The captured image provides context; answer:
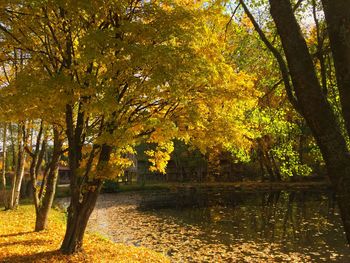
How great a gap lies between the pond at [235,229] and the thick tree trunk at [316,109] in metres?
11.6

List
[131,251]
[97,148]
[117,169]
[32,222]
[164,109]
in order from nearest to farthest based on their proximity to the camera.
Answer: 1. [117,169]
2. [97,148]
3. [164,109]
4. [131,251]
5. [32,222]

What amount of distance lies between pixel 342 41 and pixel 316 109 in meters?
0.69

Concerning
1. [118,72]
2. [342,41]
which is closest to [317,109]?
[342,41]

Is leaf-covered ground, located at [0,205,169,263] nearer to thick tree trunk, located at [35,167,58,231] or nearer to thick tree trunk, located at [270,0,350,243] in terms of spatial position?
thick tree trunk, located at [35,167,58,231]

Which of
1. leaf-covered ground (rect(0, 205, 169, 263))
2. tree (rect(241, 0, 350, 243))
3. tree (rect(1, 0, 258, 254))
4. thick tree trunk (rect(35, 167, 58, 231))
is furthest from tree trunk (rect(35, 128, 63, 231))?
tree (rect(241, 0, 350, 243))

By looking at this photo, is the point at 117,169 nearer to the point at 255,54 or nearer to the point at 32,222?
the point at 255,54

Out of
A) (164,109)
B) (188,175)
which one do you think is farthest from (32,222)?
(188,175)

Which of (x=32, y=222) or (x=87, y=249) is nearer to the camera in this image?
(x=87, y=249)

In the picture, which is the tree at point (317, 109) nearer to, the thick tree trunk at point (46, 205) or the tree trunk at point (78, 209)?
the tree trunk at point (78, 209)

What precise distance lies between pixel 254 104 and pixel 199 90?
1.96 meters

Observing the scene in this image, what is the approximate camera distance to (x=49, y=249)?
494 inches

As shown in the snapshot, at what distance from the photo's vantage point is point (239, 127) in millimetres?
12602

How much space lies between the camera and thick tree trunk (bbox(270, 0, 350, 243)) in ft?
12.1

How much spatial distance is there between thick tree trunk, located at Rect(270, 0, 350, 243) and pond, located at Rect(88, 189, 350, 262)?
11.6m
